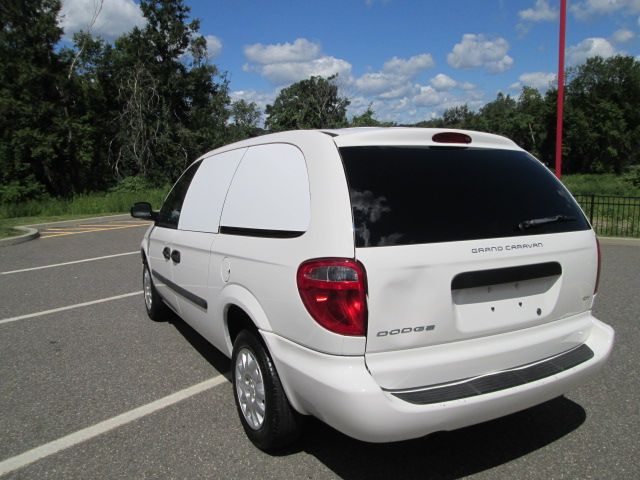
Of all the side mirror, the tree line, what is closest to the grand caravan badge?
the side mirror

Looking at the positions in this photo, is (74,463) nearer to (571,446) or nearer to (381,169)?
(381,169)

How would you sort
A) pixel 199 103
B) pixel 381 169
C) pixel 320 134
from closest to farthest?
pixel 381 169, pixel 320 134, pixel 199 103

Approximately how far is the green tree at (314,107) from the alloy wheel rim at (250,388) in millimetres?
63113

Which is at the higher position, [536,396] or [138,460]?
[536,396]

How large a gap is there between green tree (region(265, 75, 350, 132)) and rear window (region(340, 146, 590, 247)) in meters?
63.1

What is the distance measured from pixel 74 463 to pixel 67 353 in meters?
2.01

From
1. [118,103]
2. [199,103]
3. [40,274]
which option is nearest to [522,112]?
[199,103]

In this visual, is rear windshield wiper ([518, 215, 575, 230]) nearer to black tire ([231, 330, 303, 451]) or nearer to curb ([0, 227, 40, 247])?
black tire ([231, 330, 303, 451])

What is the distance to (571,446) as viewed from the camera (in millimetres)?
2984

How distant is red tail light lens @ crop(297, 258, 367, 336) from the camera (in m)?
2.29

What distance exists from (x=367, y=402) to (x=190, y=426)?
1556mm

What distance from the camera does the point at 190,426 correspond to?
330cm

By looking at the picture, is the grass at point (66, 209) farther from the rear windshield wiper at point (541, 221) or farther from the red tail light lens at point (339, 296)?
the rear windshield wiper at point (541, 221)

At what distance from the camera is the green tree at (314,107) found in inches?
2606
